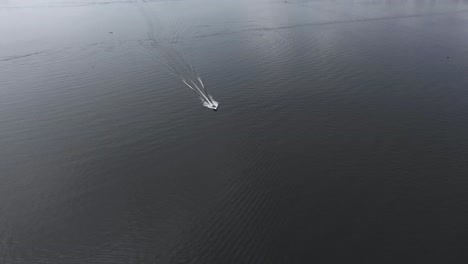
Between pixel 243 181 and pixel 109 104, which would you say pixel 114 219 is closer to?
pixel 243 181

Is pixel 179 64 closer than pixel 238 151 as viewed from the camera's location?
No

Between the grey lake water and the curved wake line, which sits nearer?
the grey lake water

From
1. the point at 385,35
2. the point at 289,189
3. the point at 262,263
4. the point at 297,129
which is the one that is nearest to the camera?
the point at 262,263

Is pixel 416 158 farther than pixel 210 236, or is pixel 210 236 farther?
pixel 416 158

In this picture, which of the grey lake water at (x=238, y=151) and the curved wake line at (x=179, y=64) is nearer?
the grey lake water at (x=238, y=151)

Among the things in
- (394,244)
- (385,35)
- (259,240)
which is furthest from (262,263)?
(385,35)

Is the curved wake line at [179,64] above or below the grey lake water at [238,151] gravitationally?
above

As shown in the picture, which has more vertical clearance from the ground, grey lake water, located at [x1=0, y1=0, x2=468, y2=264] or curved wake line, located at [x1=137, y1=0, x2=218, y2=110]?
curved wake line, located at [x1=137, y1=0, x2=218, y2=110]

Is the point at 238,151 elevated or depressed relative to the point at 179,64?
depressed
